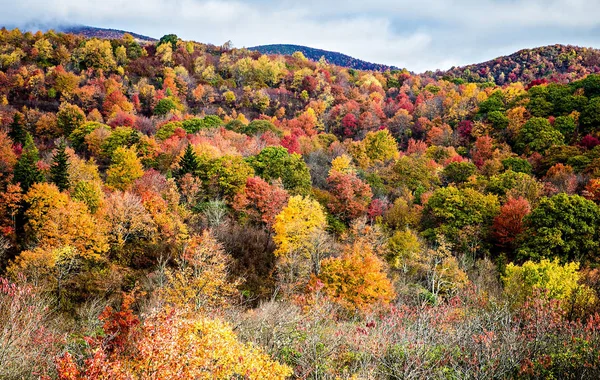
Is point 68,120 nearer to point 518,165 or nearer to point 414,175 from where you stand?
point 414,175

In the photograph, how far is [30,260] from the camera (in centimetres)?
3020

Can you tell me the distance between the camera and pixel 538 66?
12400 cm

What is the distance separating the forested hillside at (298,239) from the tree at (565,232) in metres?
0.17

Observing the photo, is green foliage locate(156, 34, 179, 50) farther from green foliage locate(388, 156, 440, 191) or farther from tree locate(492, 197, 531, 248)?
tree locate(492, 197, 531, 248)

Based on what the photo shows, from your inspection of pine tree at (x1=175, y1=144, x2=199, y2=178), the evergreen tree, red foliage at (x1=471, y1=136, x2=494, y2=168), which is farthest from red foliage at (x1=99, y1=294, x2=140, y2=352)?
the evergreen tree

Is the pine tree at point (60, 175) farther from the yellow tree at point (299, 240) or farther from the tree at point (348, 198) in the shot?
the tree at point (348, 198)

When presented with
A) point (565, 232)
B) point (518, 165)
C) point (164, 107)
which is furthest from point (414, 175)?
point (164, 107)

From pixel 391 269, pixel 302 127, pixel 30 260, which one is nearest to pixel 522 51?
pixel 302 127

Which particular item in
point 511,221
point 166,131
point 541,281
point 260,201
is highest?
point 166,131

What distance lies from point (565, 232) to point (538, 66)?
11454 cm

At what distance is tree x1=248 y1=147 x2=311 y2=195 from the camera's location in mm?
48062

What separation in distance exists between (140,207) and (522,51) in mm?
156866

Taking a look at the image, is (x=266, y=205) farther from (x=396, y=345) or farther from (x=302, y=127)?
(x=302, y=127)

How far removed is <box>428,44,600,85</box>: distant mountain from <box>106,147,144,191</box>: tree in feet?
360
